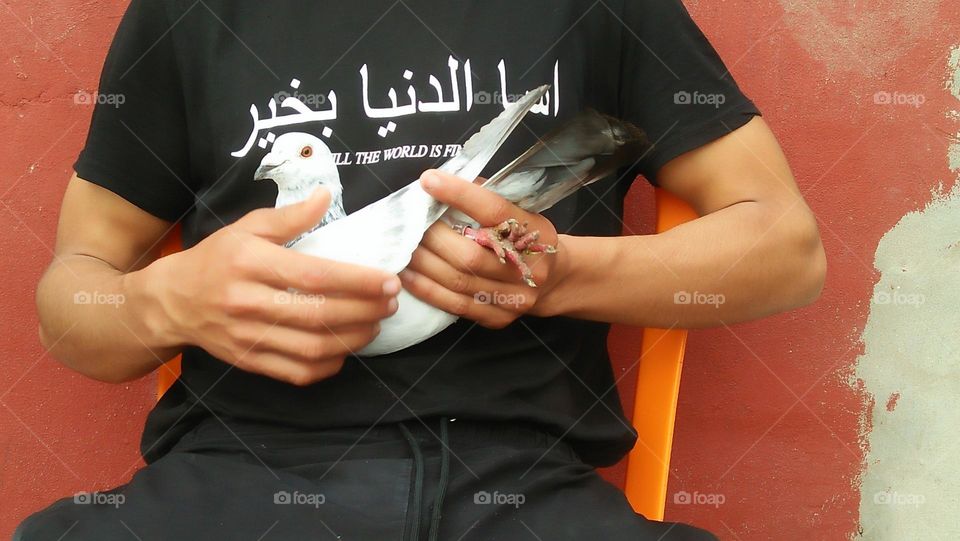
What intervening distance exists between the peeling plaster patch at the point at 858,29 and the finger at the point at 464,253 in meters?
0.81

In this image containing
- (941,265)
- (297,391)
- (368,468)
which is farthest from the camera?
(941,265)

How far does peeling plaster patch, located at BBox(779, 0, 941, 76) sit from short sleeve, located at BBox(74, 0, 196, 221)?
99 centimetres

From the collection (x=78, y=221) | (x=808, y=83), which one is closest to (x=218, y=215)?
(x=78, y=221)

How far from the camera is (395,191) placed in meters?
1.03

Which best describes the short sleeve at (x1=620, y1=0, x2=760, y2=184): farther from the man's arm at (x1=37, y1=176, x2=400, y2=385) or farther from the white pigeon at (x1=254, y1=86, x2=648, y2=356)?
the man's arm at (x1=37, y1=176, x2=400, y2=385)

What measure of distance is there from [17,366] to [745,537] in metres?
1.30

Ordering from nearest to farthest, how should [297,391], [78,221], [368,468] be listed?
[368,468] < [297,391] < [78,221]

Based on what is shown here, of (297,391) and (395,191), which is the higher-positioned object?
(395,191)

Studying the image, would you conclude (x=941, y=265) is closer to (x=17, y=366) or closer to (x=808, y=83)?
(x=808, y=83)

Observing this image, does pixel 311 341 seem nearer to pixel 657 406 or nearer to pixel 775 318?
pixel 657 406

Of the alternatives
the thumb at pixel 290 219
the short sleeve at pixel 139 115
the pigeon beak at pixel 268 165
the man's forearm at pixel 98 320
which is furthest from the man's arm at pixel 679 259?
the short sleeve at pixel 139 115

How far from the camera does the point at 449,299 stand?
3.09 feet

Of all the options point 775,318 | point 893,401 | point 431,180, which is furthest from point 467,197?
point 893,401

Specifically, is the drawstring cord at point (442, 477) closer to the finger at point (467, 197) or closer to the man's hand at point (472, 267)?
the man's hand at point (472, 267)
